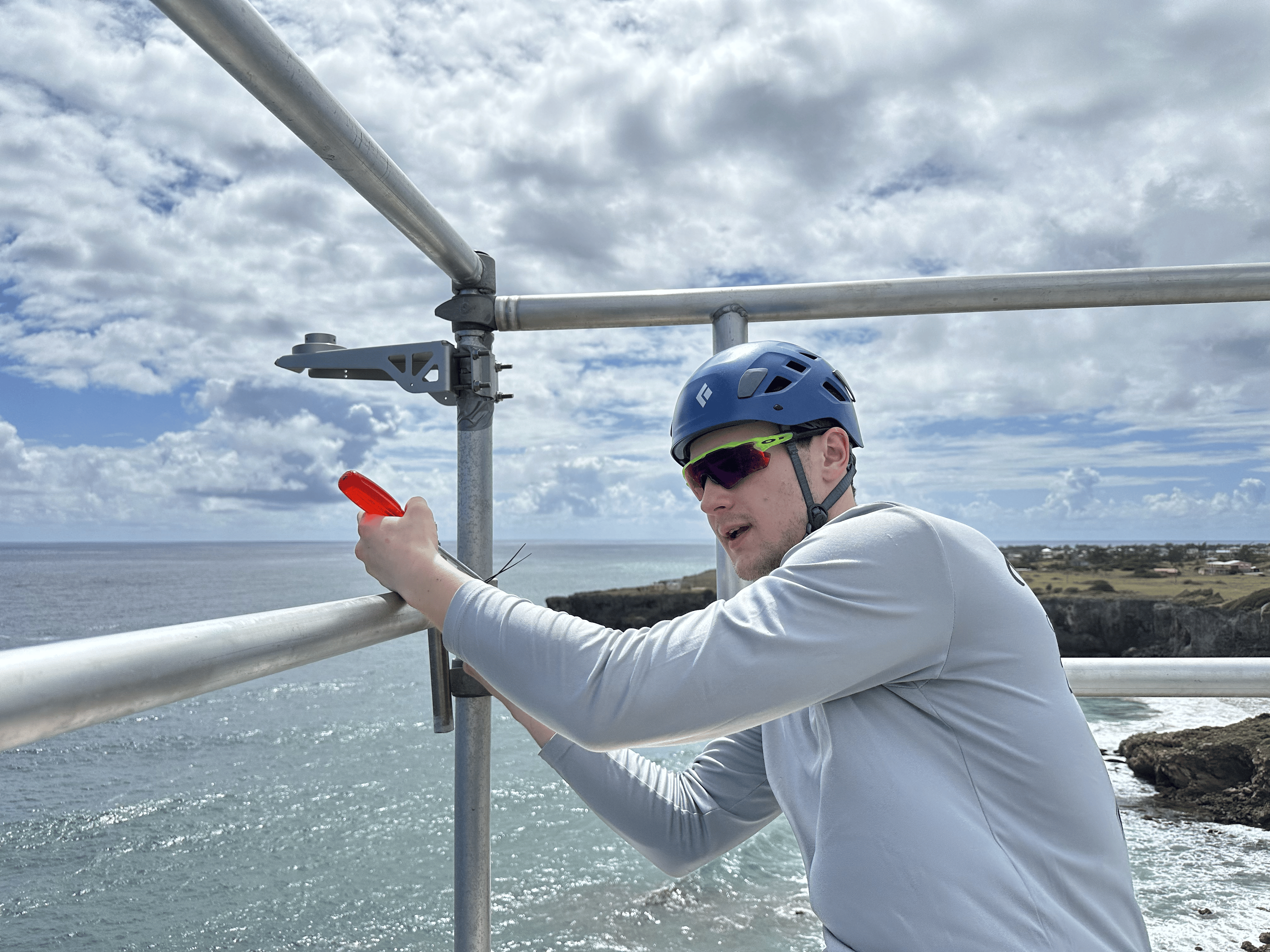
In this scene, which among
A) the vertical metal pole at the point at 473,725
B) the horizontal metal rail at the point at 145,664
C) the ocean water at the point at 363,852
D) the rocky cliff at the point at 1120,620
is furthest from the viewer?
the rocky cliff at the point at 1120,620

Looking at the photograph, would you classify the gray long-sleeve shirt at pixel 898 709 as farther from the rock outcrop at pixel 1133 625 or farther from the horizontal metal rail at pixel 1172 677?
the rock outcrop at pixel 1133 625

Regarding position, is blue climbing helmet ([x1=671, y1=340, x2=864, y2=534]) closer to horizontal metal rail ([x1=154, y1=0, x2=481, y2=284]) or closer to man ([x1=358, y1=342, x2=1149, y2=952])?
man ([x1=358, y1=342, x2=1149, y2=952])

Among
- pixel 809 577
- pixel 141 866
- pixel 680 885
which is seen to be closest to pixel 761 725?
pixel 809 577

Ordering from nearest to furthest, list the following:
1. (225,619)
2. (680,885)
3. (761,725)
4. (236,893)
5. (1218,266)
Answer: (225,619), (761,725), (1218,266), (680,885), (236,893)

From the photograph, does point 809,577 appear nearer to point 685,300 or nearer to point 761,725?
point 761,725

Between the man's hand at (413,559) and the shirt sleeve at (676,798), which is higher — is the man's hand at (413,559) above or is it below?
above

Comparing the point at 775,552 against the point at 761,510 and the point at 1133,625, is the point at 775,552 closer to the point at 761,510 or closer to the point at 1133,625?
the point at 761,510

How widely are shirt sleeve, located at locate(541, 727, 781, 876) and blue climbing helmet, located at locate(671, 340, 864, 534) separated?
605mm

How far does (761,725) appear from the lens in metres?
1.67

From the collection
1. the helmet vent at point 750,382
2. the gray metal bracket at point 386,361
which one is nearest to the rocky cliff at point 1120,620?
the helmet vent at point 750,382

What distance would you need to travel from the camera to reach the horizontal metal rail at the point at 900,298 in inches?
73.1

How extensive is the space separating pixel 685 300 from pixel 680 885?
23.1ft

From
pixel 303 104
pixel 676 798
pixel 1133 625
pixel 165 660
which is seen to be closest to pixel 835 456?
pixel 676 798

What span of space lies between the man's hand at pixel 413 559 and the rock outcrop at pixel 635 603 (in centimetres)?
3971
